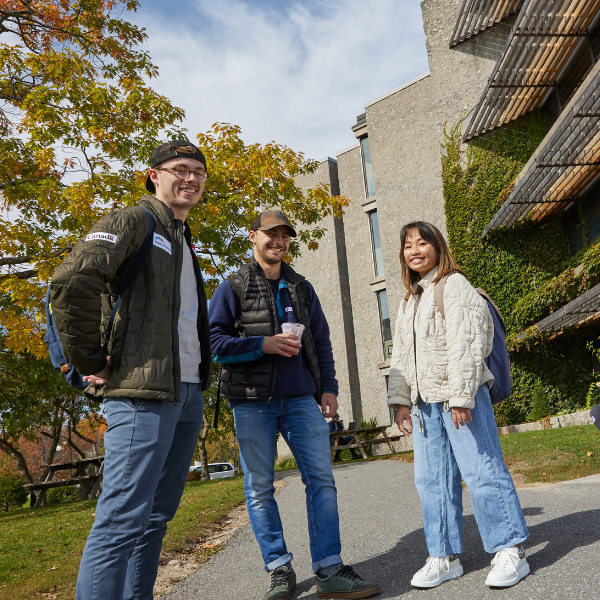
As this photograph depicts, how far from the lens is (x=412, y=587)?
9.91 feet

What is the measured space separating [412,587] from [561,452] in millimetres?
5679

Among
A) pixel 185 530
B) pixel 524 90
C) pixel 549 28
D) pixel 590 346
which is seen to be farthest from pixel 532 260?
Answer: pixel 185 530

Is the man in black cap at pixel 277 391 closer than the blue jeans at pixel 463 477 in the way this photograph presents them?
No

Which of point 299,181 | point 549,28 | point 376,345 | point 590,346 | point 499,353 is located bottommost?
point 499,353

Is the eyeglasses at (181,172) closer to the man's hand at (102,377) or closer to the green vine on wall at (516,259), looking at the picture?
the man's hand at (102,377)

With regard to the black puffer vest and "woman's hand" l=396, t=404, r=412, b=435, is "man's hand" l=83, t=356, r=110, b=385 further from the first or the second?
"woman's hand" l=396, t=404, r=412, b=435

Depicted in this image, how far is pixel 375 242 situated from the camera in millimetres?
26328

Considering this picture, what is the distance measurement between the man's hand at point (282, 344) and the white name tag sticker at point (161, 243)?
983 millimetres

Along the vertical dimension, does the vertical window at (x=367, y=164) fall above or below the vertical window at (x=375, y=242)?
above

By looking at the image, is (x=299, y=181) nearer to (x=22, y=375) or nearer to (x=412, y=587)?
(x=22, y=375)

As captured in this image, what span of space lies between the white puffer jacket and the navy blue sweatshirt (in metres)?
0.50

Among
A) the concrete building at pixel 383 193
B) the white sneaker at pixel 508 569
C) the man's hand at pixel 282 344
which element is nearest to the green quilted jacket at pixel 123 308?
the man's hand at pixel 282 344

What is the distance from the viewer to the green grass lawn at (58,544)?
A: 3967 mm

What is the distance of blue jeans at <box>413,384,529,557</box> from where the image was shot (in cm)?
300
